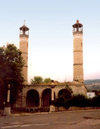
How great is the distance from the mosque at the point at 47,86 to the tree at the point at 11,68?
509cm

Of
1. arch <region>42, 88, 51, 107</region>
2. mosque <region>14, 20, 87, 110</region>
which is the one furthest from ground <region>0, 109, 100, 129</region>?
arch <region>42, 88, 51, 107</region>

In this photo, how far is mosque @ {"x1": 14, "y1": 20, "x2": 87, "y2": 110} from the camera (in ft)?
124

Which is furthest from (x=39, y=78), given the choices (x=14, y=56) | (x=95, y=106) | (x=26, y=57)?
(x=95, y=106)

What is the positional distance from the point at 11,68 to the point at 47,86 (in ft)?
29.9

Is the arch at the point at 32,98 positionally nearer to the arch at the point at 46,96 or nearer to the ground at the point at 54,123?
the arch at the point at 46,96

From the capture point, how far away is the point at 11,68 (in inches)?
1291

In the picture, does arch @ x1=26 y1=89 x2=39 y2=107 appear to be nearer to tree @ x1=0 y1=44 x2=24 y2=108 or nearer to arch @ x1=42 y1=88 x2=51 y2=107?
arch @ x1=42 y1=88 x2=51 y2=107

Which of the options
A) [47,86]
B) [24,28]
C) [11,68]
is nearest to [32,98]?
[47,86]

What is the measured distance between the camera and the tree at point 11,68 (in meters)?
31.2

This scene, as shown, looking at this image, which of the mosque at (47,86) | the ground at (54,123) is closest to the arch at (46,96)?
the mosque at (47,86)

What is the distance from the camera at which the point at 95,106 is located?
94.2 ft

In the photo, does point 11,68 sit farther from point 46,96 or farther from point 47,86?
point 46,96

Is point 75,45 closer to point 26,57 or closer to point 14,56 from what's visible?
point 26,57

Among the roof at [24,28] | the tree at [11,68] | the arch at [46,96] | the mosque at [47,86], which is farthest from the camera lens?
the roof at [24,28]
